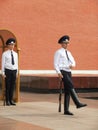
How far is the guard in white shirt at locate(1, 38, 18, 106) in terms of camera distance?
10844mm

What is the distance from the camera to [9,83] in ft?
36.2

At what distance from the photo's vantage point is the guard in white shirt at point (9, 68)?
35.6 ft

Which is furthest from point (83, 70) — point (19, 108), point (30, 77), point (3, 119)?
point (3, 119)

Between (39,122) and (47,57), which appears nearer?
(39,122)

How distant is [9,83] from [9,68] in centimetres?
41

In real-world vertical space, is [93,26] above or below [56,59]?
above

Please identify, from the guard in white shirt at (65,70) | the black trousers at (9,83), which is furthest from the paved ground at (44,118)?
the guard in white shirt at (65,70)

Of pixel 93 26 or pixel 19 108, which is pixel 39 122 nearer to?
pixel 19 108

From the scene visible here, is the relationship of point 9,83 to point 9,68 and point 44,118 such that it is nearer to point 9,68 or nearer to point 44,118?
point 9,68

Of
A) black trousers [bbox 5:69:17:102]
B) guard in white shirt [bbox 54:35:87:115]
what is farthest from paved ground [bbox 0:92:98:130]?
guard in white shirt [bbox 54:35:87:115]

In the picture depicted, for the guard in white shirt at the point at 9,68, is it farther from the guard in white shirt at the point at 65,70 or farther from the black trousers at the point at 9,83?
the guard in white shirt at the point at 65,70

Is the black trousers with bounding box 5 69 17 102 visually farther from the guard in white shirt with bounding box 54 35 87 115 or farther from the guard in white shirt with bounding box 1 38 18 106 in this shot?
the guard in white shirt with bounding box 54 35 87 115

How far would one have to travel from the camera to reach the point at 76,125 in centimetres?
779

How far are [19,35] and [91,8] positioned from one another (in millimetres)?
4396
